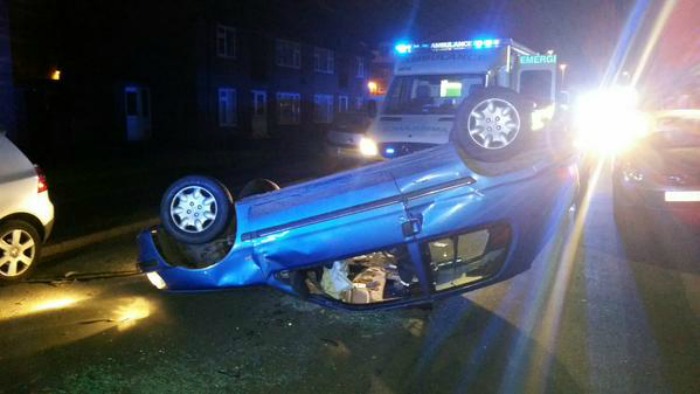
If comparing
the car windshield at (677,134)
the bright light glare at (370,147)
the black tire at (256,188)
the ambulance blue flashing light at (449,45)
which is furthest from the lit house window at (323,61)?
the black tire at (256,188)

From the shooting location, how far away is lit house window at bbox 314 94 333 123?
35812mm

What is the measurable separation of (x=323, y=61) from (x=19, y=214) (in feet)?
103

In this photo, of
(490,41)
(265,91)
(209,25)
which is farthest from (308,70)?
(490,41)

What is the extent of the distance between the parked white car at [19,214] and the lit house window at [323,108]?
97.7 ft

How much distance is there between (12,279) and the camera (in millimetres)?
5867

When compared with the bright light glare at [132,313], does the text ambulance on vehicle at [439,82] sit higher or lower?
higher

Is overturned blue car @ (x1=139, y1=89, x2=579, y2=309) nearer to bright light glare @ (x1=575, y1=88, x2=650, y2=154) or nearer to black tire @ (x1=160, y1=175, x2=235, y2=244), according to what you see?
black tire @ (x1=160, y1=175, x2=235, y2=244)

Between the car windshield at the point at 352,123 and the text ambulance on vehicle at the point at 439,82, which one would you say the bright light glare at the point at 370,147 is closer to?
the text ambulance on vehicle at the point at 439,82

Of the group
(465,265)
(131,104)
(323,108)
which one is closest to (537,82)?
(465,265)

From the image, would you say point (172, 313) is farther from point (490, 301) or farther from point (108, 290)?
point (490, 301)

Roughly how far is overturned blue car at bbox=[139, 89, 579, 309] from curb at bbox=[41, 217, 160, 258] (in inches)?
116

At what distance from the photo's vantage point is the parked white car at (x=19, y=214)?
19.2 ft

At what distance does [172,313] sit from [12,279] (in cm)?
193

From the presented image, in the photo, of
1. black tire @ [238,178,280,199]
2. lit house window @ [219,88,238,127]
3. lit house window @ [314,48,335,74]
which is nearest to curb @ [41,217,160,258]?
black tire @ [238,178,280,199]
